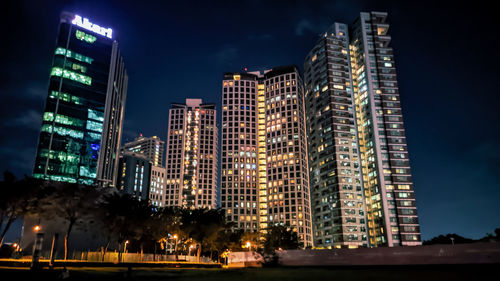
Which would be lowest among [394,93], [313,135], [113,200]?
[113,200]

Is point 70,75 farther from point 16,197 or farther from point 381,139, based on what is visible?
point 381,139

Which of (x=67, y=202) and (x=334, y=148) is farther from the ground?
(x=334, y=148)

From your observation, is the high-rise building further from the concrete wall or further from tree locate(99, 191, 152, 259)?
tree locate(99, 191, 152, 259)

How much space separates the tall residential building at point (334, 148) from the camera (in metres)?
154

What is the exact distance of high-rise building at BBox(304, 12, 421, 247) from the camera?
146 m

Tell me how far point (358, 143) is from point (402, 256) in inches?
4247

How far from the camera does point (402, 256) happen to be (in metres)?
61.5

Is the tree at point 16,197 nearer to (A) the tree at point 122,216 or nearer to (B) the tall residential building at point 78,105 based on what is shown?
(A) the tree at point 122,216

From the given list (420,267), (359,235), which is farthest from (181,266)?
(359,235)

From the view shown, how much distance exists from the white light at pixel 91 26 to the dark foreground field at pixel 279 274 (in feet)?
508

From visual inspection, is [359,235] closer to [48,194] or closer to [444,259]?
[444,259]

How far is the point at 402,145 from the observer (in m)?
151

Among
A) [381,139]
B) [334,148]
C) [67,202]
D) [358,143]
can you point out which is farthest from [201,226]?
[358,143]

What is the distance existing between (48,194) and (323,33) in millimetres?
167578
